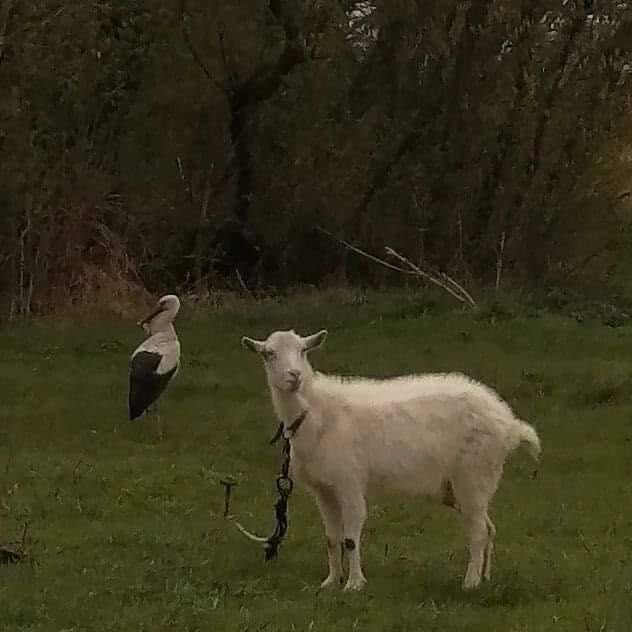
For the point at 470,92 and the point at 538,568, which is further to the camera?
the point at 470,92

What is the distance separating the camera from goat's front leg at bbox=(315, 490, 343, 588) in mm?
8711

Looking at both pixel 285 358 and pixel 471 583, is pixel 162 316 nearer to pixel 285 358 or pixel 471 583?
pixel 285 358

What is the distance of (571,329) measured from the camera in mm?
20797

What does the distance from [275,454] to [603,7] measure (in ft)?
53.9

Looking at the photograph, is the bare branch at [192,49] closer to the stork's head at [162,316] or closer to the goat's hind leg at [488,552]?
the stork's head at [162,316]

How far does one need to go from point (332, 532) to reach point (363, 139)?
19.8 meters

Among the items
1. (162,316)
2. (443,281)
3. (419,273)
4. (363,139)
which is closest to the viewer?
(162,316)

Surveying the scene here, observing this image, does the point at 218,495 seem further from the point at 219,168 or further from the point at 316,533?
the point at 219,168

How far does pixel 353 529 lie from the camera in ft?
28.3

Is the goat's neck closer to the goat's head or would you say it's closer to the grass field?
the goat's head

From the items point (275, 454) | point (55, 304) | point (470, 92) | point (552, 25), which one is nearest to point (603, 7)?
point (552, 25)

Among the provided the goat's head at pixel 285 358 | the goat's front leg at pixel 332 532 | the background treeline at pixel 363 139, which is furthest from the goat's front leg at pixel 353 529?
the background treeline at pixel 363 139

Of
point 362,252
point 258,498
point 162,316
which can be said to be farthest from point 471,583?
point 362,252

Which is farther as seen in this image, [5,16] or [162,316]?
[5,16]
